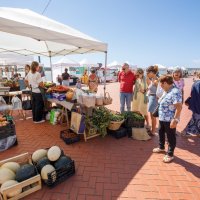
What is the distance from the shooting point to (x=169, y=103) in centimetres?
315

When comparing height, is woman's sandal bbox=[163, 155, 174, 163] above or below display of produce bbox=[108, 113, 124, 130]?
below

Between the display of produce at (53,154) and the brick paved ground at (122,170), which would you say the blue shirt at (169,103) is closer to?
the brick paved ground at (122,170)

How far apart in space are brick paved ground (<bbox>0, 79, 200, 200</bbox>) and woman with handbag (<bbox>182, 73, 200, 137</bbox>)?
0.25 metres

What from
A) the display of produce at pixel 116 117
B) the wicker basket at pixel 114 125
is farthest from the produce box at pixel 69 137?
the display of produce at pixel 116 117

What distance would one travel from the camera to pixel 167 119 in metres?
3.26

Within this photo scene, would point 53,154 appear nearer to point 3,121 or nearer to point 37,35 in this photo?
point 3,121

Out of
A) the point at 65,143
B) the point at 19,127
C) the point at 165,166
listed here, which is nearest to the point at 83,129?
the point at 65,143

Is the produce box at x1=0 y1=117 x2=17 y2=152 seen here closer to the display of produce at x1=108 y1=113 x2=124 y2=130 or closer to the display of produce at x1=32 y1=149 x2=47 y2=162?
the display of produce at x1=32 y1=149 x2=47 y2=162

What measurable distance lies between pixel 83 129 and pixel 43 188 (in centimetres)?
171

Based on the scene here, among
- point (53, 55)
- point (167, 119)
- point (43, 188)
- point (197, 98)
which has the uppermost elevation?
point (53, 55)

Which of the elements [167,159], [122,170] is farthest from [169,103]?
[122,170]

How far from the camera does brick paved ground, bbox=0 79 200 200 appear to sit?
104 inches

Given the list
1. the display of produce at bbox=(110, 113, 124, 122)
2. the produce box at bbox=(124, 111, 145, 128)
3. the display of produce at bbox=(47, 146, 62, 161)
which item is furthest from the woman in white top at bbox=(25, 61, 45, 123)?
the display of produce at bbox=(47, 146, 62, 161)

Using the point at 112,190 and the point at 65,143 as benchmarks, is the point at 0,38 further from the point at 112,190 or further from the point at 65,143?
the point at 112,190
